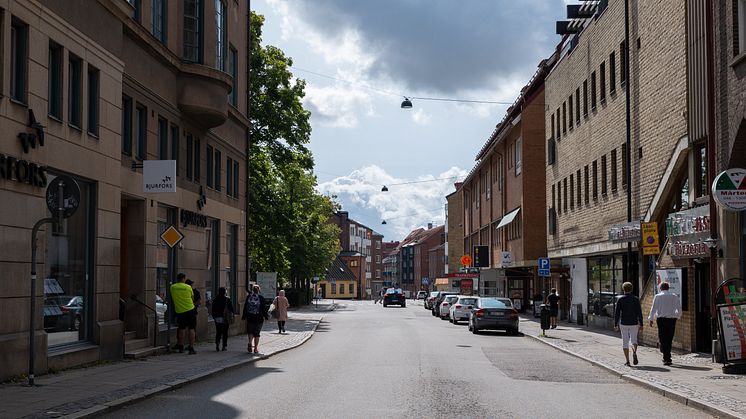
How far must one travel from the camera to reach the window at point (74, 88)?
16.9 metres

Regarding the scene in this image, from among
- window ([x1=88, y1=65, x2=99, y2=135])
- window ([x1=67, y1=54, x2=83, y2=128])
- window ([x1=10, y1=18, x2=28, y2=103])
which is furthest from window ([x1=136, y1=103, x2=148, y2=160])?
window ([x1=10, y1=18, x2=28, y2=103])

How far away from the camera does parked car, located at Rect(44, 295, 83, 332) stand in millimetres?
A: 15734

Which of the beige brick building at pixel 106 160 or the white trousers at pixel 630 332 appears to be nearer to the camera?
the beige brick building at pixel 106 160

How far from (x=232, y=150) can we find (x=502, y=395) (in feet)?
63.2

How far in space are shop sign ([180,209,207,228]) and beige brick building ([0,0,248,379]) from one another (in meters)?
0.06

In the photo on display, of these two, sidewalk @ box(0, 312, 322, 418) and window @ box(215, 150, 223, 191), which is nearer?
sidewalk @ box(0, 312, 322, 418)

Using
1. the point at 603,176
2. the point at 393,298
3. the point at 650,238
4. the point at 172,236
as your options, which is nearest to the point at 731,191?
the point at 650,238

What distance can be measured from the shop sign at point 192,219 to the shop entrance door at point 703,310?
13150 millimetres

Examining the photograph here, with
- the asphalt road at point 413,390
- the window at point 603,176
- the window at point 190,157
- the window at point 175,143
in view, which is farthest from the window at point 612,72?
the window at point 175,143

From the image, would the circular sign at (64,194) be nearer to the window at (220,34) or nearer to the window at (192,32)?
the window at (192,32)

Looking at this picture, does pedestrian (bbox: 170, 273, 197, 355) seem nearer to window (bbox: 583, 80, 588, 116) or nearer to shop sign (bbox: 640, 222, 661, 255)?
shop sign (bbox: 640, 222, 661, 255)

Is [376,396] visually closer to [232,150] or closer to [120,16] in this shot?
[120,16]

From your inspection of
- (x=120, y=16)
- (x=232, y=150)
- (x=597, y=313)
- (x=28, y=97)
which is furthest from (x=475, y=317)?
(x=28, y=97)

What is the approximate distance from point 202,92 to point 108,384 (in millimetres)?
11860
